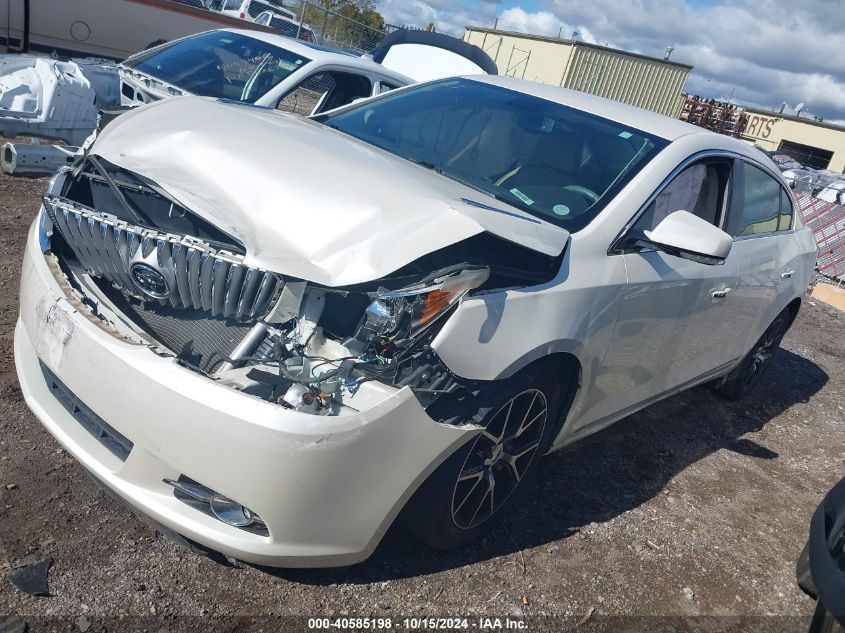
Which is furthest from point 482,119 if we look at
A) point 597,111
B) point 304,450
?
point 304,450

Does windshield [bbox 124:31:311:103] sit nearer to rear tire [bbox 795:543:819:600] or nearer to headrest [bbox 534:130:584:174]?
headrest [bbox 534:130:584:174]

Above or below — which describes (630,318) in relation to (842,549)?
above

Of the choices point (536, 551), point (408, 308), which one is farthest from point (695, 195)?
point (408, 308)

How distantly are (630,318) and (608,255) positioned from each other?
32 centimetres

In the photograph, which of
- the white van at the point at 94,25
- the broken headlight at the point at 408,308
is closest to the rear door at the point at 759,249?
the broken headlight at the point at 408,308

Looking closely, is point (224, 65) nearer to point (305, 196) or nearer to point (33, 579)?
point (305, 196)

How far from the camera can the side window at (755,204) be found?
13.5ft

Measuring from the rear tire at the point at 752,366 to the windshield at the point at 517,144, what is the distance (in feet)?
8.17

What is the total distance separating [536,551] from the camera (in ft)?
10.3

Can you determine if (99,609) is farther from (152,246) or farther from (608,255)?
(608,255)

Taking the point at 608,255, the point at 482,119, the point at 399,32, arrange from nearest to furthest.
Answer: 1. the point at 608,255
2. the point at 482,119
3. the point at 399,32

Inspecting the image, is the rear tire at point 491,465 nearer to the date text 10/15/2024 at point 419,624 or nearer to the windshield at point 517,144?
the date text 10/15/2024 at point 419,624

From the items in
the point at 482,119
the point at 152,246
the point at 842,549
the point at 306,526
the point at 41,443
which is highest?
the point at 482,119

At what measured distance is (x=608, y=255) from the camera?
3041mm
